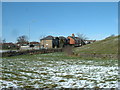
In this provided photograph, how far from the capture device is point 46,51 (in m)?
49.0

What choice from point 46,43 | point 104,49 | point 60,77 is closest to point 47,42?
point 46,43

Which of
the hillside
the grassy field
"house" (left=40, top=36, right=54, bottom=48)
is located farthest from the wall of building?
the grassy field

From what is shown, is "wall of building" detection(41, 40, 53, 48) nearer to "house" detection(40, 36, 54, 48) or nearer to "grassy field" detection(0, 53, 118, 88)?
"house" detection(40, 36, 54, 48)

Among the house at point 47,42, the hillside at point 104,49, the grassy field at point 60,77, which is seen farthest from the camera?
the house at point 47,42

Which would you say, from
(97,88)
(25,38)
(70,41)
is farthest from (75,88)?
(70,41)

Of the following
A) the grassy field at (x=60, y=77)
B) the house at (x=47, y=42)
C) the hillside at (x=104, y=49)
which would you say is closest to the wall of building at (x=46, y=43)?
the house at (x=47, y=42)

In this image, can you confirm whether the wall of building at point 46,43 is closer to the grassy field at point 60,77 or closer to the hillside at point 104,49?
the hillside at point 104,49

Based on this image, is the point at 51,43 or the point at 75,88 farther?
the point at 51,43

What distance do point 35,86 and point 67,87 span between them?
161cm

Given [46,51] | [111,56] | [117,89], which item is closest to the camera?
[117,89]

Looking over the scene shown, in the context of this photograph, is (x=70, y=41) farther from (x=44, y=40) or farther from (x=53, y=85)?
(x=53, y=85)

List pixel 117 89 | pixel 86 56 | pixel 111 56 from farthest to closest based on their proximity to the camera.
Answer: pixel 86 56
pixel 111 56
pixel 117 89

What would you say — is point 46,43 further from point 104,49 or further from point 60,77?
point 60,77

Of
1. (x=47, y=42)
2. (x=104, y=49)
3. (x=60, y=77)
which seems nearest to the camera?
(x=60, y=77)
